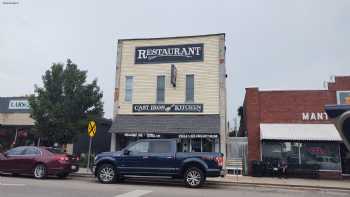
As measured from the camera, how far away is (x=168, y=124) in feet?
66.6

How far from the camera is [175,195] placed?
1031 centimetres

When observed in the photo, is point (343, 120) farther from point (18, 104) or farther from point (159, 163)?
point (18, 104)

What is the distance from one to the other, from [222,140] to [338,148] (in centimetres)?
664

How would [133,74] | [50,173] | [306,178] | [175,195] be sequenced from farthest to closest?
1. [133,74]
2. [306,178]
3. [50,173]
4. [175,195]

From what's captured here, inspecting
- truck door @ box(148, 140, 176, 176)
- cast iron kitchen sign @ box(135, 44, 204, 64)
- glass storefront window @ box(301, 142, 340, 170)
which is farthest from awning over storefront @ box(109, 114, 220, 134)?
truck door @ box(148, 140, 176, 176)

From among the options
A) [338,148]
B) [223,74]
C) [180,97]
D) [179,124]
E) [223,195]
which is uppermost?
[223,74]

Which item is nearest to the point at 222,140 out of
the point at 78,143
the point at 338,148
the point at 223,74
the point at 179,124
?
the point at 179,124

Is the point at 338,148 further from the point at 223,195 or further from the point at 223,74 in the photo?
the point at 223,195

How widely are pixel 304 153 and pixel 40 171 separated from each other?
1442 cm

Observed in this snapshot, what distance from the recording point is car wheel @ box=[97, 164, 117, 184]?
44.7 feet

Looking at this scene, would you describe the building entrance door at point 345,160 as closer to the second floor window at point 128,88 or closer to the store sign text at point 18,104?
the second floor window at point 128,88

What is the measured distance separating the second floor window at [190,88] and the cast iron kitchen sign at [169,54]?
3.98 feet

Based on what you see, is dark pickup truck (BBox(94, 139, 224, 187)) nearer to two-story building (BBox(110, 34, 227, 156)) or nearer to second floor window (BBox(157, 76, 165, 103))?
two-story building (BBox(110, 34, 227, 156))

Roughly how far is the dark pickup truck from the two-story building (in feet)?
19.9
